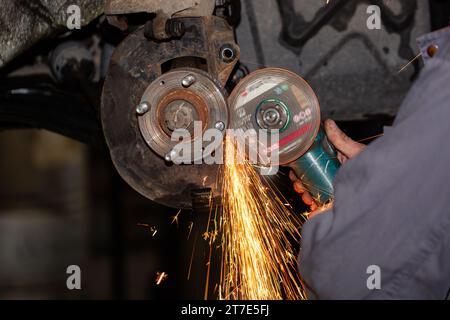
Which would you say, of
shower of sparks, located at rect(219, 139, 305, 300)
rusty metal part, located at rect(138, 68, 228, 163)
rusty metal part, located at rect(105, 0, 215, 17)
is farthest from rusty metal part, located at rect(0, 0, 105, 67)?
shower of sparks, located at rect(219, 139, 305, 300)

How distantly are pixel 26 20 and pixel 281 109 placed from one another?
714 mm

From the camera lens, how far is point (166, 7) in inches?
56.0

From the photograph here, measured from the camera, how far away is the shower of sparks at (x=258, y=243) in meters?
1.67

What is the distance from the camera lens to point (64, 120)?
69.7 inches

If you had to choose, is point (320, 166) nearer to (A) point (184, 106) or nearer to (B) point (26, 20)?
(A) point (184, 106)

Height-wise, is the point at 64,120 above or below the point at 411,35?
below

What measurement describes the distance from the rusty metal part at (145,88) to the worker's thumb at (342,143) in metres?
→ 0.30

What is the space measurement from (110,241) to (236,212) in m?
2.82

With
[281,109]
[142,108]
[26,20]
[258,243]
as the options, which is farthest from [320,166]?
[26,20]

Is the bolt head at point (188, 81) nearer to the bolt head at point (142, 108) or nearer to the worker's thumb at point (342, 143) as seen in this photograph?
the bolt head at point (142, 108)
